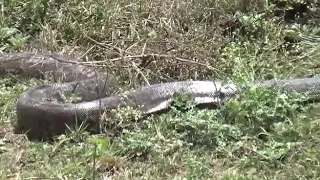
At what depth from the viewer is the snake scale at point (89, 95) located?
212 inches

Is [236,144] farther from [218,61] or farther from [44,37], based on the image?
[44,37]

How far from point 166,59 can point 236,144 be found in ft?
5.33

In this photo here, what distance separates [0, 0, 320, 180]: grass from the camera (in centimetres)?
482

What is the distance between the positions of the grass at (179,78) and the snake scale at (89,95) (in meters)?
0.13

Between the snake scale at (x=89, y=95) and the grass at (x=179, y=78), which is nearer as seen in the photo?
the grass at (x=179, y=78)

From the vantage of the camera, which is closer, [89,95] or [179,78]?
[89,95]

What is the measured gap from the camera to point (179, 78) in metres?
6.42

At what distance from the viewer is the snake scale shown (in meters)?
5.39

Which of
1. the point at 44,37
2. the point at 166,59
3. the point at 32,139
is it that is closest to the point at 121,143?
the point at 32,139

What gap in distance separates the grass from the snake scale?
5.1 inches

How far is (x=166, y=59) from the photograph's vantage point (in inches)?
253

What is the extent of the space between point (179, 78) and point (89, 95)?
2.96 ft

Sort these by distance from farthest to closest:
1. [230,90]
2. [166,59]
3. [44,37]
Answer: [44,37] < [166,59] < [230,90]

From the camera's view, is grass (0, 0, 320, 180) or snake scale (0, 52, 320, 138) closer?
grass (0, 0, 320, 180)
